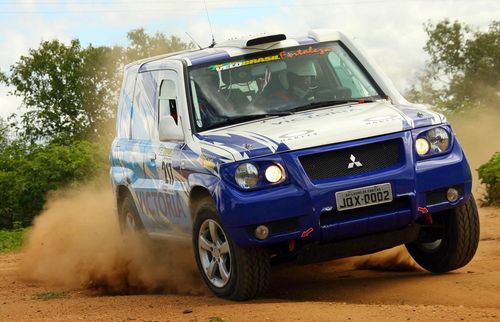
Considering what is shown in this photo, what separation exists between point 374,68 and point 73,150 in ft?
51.3

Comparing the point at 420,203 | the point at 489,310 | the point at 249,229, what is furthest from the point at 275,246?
the point at 489,310

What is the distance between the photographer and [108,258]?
10.4 metres

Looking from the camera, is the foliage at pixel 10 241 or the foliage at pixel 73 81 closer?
→ the foliage at pixel 10 241

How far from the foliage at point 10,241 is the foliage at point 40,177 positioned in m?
4.41

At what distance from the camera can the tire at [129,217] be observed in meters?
10.1

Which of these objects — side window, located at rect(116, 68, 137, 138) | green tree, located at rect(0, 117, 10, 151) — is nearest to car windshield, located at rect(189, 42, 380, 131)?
side window, located at rect(116, 68, 137, 138)

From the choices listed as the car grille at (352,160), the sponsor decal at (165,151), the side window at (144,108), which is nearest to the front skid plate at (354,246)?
the car grille at (352,160)

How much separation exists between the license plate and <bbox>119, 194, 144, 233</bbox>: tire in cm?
306

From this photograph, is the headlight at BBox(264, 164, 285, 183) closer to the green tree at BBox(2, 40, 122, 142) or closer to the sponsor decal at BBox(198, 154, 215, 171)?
the sponsor decal at BBox(198, 154, 215, 171)

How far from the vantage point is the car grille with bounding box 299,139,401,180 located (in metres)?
7.46

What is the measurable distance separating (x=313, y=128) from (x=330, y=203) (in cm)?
57

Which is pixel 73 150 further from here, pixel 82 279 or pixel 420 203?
pixel 420 203

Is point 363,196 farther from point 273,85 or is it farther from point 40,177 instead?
point 40,177

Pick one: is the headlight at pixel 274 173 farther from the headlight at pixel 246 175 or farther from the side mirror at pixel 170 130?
the side mirror at pixel 170 130
